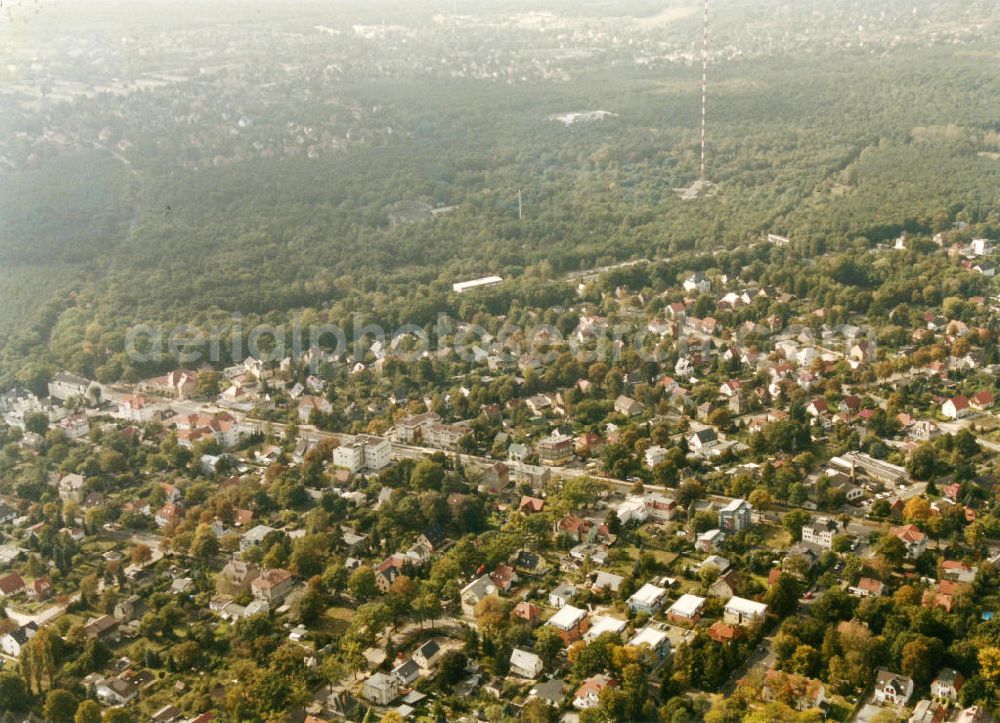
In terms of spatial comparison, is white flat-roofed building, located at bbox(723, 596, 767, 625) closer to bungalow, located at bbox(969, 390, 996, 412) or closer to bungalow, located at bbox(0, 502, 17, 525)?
bungalow, located at bbox(969, 390, 996, 412)

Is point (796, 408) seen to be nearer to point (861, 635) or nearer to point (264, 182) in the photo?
point (861, 635)

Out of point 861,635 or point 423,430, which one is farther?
point 423,430

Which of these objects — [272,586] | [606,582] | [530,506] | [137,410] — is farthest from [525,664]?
[137,410]

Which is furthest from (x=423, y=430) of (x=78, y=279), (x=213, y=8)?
(x=213, y=8)

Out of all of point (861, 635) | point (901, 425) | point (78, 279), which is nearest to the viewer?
point (861, 635)

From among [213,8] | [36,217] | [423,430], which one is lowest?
[423,430]

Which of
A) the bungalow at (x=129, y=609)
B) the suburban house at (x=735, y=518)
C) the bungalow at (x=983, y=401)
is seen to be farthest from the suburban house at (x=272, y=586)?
the bungalow at (x=983, y=401)

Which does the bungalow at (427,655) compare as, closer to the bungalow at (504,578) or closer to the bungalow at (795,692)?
the bungalow at (504,578)
